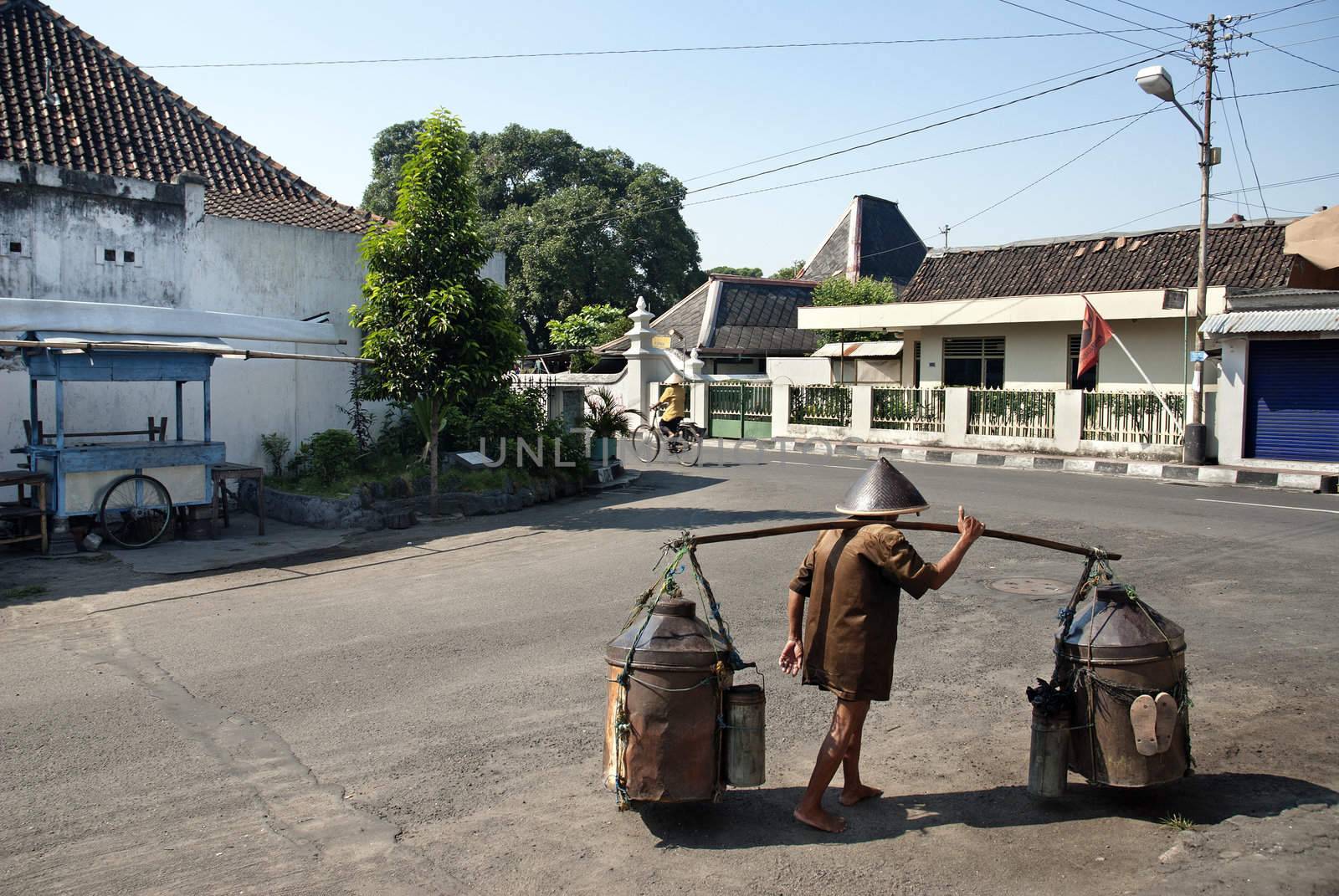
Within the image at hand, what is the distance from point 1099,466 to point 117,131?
1844 cm

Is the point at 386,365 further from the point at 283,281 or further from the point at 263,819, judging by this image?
the point at 263,819

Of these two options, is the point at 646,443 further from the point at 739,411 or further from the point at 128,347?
the point at 128,347

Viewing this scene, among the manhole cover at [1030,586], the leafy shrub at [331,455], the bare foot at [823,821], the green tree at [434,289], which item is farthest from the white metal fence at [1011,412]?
the bare foot at [823,821]

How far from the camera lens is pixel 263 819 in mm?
4559

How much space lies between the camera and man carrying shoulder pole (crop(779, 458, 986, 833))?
14.2 feet

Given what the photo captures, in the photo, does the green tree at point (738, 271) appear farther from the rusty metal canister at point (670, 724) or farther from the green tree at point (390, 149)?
the rusty metal canister at point (670, 724)

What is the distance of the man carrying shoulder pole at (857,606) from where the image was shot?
14.2 ft

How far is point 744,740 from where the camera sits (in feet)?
14.2

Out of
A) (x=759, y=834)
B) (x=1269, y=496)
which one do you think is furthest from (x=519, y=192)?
(x=759, y=834)

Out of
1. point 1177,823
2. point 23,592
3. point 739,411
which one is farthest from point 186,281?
point 739,411

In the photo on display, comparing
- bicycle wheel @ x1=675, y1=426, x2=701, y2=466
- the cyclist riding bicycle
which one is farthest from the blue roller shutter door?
the cyclist riding bicycle

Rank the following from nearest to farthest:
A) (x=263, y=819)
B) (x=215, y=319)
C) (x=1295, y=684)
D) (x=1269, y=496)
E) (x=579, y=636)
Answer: (x=263, y=819) → (x=1295, y=684) → (x=579, y=636) → (x=215, y=319) → (x=1269, y=496)

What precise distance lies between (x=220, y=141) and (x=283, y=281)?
3.82 m

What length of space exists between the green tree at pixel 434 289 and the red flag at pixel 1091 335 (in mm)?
13888
